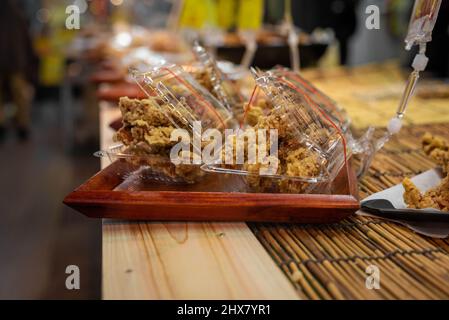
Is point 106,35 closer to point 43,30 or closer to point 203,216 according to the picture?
point 43,30

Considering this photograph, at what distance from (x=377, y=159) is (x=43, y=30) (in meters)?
5.96

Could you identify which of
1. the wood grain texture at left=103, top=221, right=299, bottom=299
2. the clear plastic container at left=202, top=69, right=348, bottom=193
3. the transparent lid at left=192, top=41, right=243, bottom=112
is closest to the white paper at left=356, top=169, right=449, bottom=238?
the clear plastic container at left=202, top=69, right=348, bottom=193

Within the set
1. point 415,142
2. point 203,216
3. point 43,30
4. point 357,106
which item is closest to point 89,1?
point 43,30

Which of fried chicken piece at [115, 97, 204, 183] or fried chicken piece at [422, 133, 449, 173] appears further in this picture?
fried chicken piece at [422, 133, 449, 173]

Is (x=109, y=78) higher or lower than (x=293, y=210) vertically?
higher

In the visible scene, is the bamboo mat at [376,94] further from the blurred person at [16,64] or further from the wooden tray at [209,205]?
the blurred person at [16,64]

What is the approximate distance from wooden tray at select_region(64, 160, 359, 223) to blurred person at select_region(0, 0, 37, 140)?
14.3 ft

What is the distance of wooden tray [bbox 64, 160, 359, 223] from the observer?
0.95 metres

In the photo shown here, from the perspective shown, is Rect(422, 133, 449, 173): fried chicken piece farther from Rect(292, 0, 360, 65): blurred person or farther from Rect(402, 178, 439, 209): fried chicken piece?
Rect(292, 0, 360, 65): blurred person

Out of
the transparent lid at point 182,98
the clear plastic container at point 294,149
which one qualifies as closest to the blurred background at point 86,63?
the transparent lid at point 182,98

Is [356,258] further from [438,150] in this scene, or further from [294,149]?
[438,150]

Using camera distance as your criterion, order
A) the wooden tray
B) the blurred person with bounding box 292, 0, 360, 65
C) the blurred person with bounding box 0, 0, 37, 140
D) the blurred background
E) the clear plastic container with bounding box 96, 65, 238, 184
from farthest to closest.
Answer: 1. the blurred person with bounding box 0, 0, 37, 140
2. the blurred person with bounding box 292, 0, 360, 65
3. the blurred background
4. the clear plastic container with bounding box 96, 65, 238, 184
5. the wooden tray

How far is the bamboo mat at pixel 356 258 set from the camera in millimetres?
797
